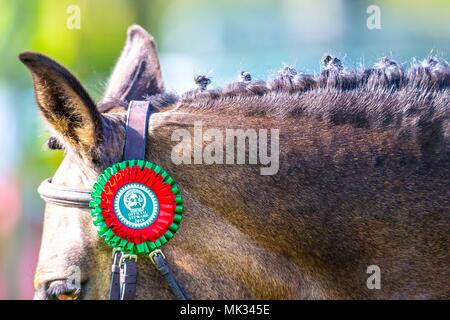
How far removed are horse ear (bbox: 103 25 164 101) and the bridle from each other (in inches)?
30.4

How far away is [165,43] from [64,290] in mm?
12695

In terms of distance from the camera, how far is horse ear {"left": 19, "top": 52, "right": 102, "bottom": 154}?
2715mm

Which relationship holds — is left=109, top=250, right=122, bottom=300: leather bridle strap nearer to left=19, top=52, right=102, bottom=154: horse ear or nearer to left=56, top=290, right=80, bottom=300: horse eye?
left=56, top=290, right=80, bottom=300: horse eye

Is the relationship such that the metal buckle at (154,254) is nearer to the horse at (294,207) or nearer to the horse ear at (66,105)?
the horse at (294,207)

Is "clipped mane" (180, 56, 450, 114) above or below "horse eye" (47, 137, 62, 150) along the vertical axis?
above

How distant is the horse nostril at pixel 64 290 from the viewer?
288cm

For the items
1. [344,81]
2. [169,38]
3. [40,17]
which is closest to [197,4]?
[169,38]

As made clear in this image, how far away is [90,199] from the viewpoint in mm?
2906

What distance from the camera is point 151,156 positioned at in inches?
117

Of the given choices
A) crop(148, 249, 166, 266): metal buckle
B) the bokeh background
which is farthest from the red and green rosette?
the bokeh background

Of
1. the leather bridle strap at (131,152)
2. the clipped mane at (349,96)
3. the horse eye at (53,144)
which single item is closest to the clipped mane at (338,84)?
the clipped mane at (349,96)

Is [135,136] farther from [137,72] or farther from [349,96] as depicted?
[137,72]

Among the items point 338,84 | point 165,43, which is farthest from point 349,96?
point 165,43
